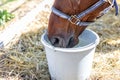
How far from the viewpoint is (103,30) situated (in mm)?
2922

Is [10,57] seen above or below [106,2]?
below

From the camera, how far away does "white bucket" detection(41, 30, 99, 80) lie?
1766mm

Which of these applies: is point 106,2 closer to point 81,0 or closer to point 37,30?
point 81,0

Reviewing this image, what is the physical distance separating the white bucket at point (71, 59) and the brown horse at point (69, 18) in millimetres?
75

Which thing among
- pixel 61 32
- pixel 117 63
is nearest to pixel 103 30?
pixel 117 63

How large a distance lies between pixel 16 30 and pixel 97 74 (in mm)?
1021

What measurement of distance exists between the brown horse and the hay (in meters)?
0.54

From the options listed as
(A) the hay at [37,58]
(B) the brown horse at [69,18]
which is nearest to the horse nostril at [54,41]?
(B) the brown horse at [69,18]

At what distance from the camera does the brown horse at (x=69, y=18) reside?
60.5 inches

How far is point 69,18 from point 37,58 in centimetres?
84

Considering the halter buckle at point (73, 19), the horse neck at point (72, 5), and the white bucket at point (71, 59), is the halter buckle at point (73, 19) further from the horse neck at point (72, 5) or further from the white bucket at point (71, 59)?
the white bucket at point (71, 59)

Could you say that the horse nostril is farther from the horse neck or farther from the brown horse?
the horse neck

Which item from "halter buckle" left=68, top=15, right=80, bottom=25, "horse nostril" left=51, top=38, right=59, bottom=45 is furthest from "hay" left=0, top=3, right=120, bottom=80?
"halter buckle" left=68, top=15, right=80, bottom=25

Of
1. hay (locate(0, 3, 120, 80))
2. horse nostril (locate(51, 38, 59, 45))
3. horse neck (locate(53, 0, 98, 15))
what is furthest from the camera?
hay (locate(0, 3, 120, 80))
